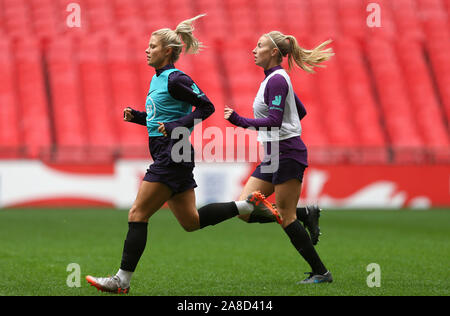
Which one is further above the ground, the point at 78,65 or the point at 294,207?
the point at 78,65

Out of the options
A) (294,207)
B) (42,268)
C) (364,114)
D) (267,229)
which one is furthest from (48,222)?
(364,114)

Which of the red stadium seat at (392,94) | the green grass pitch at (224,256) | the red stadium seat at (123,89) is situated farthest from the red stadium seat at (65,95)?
the red stadium seat at (392,94)

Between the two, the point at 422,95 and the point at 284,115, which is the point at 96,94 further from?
the point at 284,115

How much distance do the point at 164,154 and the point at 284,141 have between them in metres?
0.98

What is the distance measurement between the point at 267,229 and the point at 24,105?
1068cm

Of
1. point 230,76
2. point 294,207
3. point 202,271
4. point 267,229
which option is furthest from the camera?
point 230,76

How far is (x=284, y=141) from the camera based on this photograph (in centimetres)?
554

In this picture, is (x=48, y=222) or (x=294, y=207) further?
(x=48, y=222)

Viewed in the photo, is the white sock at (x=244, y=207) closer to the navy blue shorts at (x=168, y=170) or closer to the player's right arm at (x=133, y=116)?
the navy blue shorts at (x=168, y=170)

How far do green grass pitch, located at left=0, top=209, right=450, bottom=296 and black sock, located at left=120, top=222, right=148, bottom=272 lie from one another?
0.27 metres

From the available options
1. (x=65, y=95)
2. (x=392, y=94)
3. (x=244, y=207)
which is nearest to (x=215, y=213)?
(x=244, y=207)

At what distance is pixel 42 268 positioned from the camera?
6.70m

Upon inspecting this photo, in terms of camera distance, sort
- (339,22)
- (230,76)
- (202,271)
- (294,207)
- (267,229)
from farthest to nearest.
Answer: (339,22), (230,76), (267,229), (202,271), (294,207)

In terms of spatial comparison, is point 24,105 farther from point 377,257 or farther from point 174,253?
point 377,257
